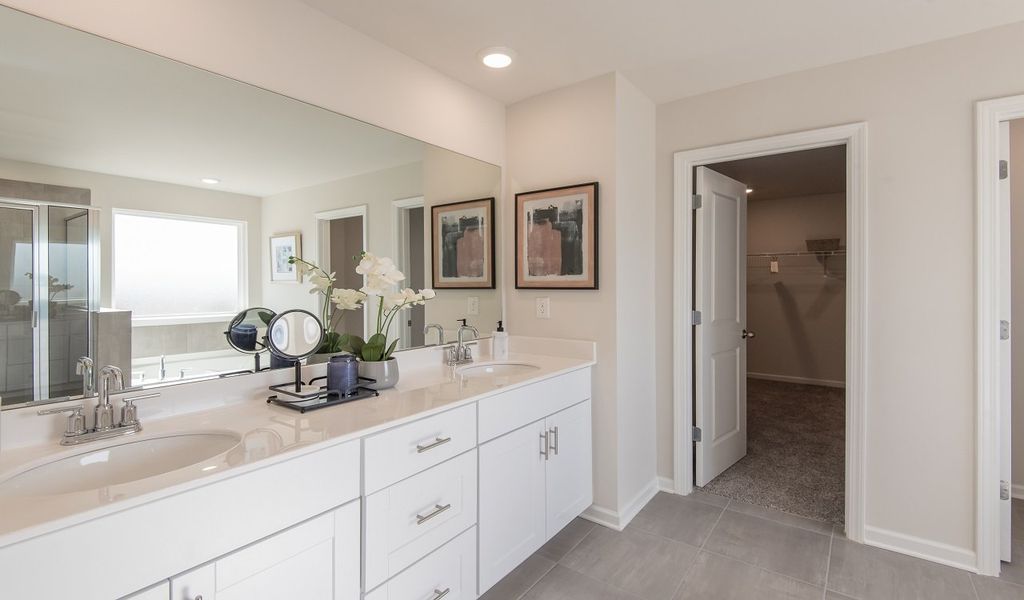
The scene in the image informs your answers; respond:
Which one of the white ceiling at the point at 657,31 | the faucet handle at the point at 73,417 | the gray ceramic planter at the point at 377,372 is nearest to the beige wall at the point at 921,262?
the white ceiling at the point at 657,31

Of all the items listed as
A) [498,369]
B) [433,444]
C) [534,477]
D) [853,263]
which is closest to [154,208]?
[433,444]

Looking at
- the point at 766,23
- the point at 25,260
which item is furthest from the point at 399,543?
the point at 766,23

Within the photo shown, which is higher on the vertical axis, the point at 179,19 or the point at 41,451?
the point at 179,19

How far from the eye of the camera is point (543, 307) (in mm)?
2705

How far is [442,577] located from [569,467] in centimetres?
87

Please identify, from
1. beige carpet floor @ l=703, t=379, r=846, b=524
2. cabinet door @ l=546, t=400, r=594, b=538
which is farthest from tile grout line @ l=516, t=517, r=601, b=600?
beige carpet floor @ l=703, t=379, r=846, b=524

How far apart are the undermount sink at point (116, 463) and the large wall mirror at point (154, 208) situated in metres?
0.24

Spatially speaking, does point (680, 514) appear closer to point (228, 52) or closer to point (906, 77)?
point (906, 77)

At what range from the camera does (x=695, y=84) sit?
259 cm

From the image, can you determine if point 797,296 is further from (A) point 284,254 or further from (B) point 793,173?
(A) point 284,254

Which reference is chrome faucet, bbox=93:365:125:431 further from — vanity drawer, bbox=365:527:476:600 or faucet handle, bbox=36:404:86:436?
vanity drawer, bbox=365:527:476:600

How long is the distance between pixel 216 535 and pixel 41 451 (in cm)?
54

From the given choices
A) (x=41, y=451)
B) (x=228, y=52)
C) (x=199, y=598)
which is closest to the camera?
(x=199, y=598)

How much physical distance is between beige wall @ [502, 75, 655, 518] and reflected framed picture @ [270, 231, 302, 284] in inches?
49.9
